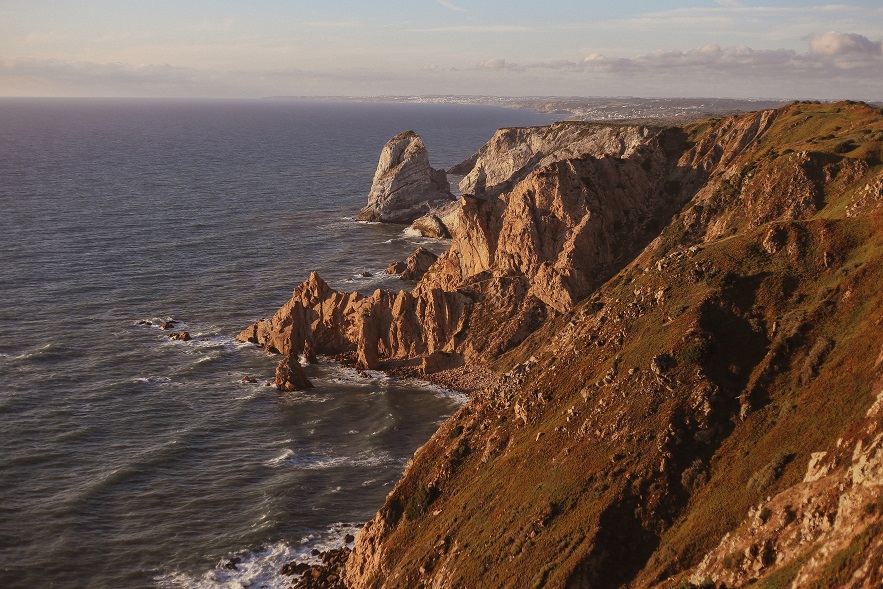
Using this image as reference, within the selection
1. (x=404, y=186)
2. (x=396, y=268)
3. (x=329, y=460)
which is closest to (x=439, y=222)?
(x=404, y=186)

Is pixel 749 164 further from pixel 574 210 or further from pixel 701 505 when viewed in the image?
pixel 701 505

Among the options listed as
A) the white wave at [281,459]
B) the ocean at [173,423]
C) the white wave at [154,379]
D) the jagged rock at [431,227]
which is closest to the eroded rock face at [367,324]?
the ocean at [173,423]

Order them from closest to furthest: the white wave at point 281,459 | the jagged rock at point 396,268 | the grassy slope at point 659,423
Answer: the grassy slope at point 659,423, the white wave at point 281,459, the jagged rock at point 396,268

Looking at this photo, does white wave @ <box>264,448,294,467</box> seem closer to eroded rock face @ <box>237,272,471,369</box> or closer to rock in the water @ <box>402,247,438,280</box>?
eroded rock face @ <box>237,272,471,369</box>

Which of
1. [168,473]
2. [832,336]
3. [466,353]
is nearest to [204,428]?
[168,473]

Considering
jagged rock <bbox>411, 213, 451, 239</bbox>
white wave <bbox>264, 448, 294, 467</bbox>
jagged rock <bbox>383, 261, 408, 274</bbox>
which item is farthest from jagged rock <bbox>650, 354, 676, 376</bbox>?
jagged rock <bbox>411, 213, 451, 239</bbox>

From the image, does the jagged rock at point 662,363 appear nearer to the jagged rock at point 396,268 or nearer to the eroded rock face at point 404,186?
the jagged rock at point 396,268

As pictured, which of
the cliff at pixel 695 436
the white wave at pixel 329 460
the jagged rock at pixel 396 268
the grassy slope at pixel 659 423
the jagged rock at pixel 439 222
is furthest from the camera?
the jagged rock at pixel 439 222
